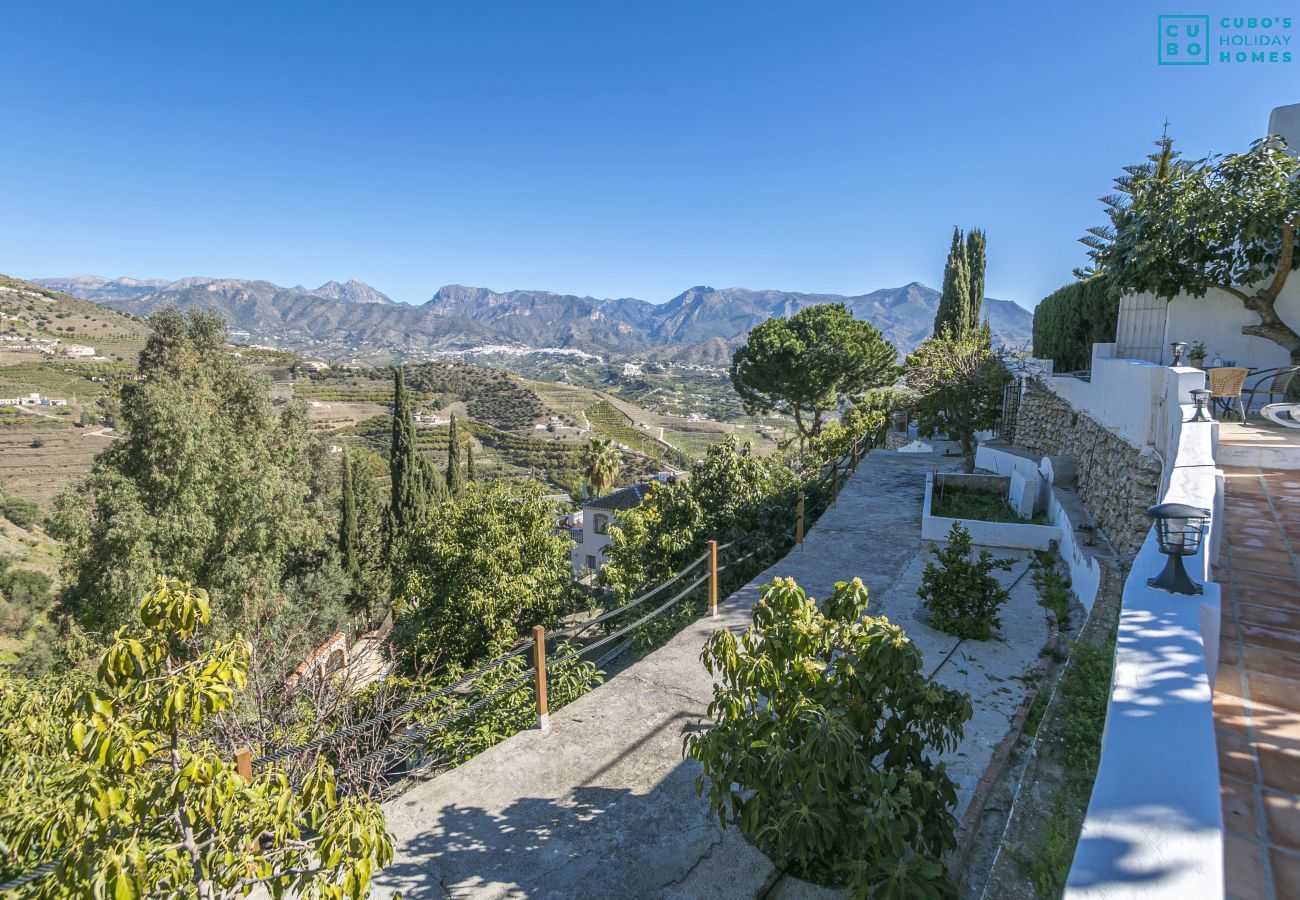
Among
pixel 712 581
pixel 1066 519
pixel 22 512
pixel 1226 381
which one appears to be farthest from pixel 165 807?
pixel 22 512

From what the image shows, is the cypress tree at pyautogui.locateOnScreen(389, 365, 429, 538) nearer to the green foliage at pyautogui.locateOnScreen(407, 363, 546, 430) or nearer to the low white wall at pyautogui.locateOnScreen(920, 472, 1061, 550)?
the low white wall at pyautogui.locateOnScreen(920, 472, 1061, 550)

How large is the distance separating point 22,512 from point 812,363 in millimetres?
39423

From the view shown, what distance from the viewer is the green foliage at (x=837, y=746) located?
2434 mm

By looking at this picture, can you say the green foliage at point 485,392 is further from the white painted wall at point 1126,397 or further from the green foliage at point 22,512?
the white painted wall at point 1126,397

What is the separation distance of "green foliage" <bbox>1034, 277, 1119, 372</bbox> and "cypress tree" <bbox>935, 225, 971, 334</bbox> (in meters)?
8.45

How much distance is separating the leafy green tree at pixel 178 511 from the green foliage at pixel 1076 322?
1831 cm

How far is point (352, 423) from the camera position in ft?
204

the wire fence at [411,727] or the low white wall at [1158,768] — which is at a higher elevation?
the low white wall at [1158,768]

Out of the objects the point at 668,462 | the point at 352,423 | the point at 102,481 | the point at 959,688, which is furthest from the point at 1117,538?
the point at 668,462

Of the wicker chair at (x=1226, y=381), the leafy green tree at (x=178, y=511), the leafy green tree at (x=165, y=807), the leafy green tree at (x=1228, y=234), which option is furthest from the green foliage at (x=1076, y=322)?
the leafy green tree at (x=178, y=511)

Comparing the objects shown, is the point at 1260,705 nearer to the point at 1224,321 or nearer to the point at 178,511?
the point at 1224,321

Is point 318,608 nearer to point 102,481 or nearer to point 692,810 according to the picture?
point 102,481

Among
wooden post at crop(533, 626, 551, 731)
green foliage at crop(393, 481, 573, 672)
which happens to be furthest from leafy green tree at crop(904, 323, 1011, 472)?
wooden post at crop(533, 626, 551, 731)

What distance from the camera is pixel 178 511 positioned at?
49.9ft
